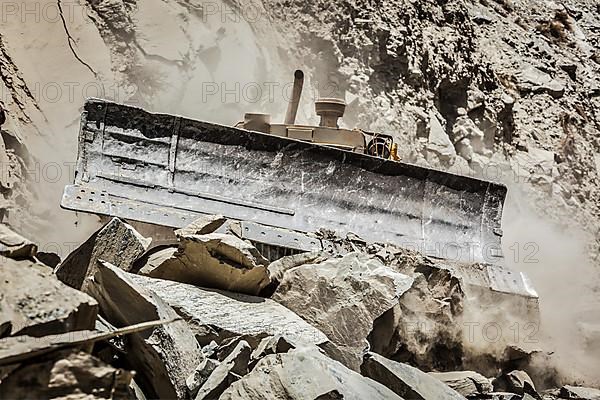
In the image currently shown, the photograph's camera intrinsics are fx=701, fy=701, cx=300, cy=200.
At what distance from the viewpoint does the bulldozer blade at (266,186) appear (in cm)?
509

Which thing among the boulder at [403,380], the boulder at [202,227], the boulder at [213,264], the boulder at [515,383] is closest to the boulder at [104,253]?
the boulder at [213,264]

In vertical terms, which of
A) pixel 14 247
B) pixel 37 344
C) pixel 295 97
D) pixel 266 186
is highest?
pixel 295 97

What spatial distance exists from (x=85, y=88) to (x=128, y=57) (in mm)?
726

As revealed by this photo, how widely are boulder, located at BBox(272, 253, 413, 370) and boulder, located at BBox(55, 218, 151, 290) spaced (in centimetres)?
90

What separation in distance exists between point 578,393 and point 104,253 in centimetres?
327

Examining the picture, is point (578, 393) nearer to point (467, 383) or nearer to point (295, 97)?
point (467, 383)

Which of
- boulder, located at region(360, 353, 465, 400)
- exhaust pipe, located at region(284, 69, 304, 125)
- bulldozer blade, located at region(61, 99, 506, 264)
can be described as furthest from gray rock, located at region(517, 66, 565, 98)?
boulder, located at region(360, 353, 465, 400)

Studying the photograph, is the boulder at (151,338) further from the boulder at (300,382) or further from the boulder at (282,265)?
the boulder at (282,265)

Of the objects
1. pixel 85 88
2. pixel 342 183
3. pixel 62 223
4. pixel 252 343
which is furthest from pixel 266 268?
pixel 85 88

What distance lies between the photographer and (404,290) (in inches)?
173

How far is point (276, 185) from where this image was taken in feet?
18.4

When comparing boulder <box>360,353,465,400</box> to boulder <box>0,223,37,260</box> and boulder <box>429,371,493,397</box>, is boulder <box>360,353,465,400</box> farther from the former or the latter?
boulder <box>0,223,37,260</box>

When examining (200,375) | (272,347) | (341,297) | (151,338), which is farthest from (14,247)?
(341,297)

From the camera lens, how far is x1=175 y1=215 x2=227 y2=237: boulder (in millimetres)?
4043
